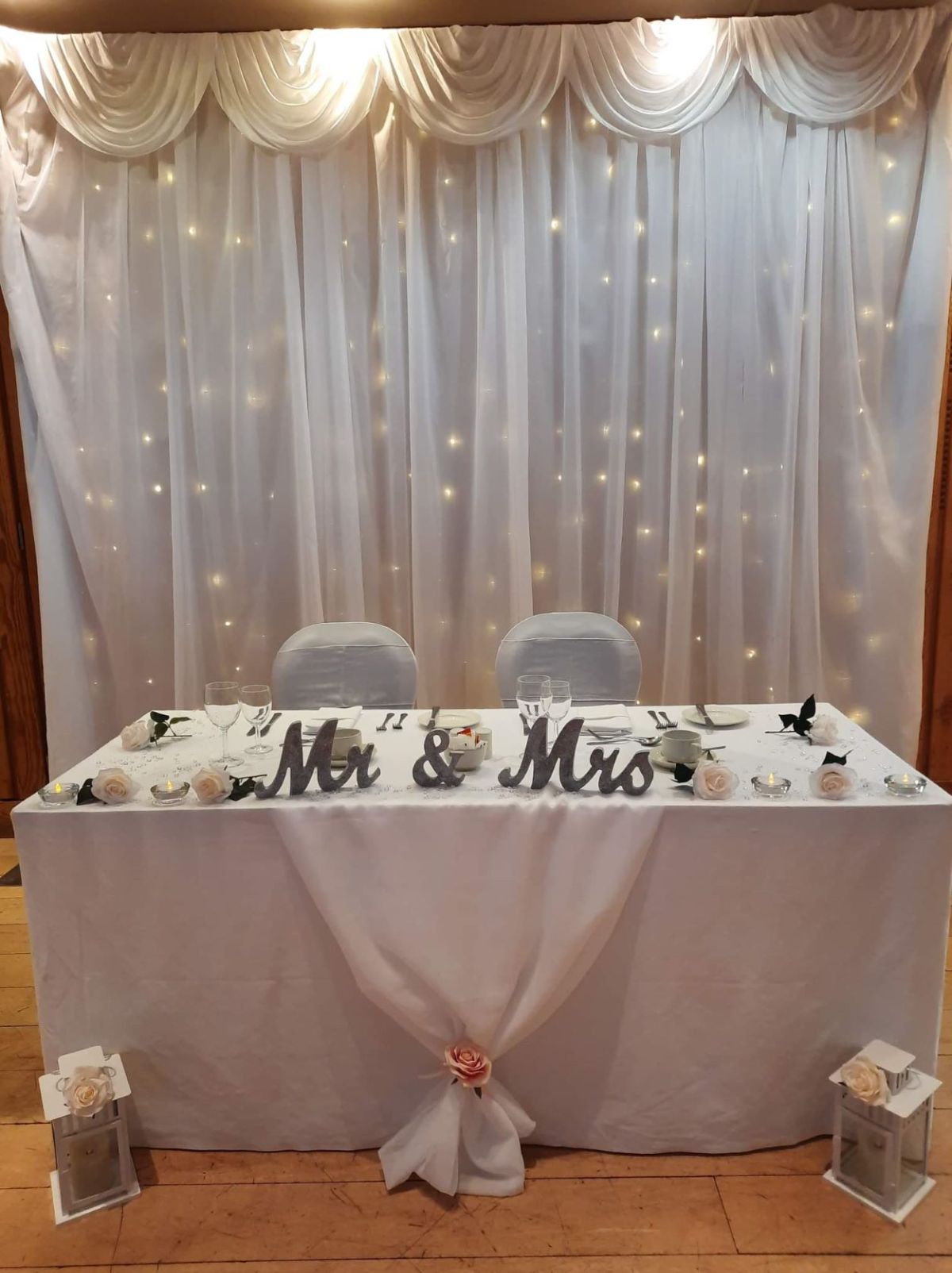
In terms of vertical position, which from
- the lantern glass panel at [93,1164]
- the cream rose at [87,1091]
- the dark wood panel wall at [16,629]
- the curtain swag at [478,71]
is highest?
the curtain swag at [478,71]

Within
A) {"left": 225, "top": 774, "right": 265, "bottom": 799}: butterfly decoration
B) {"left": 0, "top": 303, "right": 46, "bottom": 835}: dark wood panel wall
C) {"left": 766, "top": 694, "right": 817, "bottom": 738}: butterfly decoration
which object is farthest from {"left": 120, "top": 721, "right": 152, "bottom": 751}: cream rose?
{"left": 0, "top": 303, "right": 46, "bottom": 835}: dark wood panel wall

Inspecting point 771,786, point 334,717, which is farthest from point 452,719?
point 771,786

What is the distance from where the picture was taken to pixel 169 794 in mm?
1635

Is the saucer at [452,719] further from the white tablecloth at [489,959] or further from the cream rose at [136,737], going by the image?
the cream rose at [136,737]

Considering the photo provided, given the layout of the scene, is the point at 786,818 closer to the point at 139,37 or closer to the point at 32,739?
the point at 32,739

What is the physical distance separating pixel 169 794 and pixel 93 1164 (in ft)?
2.24

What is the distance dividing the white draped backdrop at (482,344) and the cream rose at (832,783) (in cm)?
160

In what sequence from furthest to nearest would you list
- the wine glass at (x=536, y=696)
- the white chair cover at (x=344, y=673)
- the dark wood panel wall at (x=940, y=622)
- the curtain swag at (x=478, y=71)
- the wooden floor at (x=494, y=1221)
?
the dark wood panel wall at (x=940, y=622), the curtain swag at (x=478, y=71), the white chair cover at (x=344, y=673), the wine glass at (x=536, y=696), the wooden floor at (x=494, y=1221)

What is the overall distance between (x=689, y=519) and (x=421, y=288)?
1207 mm

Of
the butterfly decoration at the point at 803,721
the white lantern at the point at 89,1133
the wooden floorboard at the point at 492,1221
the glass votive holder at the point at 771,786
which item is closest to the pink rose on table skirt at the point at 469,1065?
the wooden floorboard at the point at 492,1221

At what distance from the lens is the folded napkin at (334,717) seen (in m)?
2.01

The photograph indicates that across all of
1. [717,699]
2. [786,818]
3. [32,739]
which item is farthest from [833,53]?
[32,739]

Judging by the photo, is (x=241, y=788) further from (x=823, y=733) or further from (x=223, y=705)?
(x=823, y=733)

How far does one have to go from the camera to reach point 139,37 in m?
2.90
